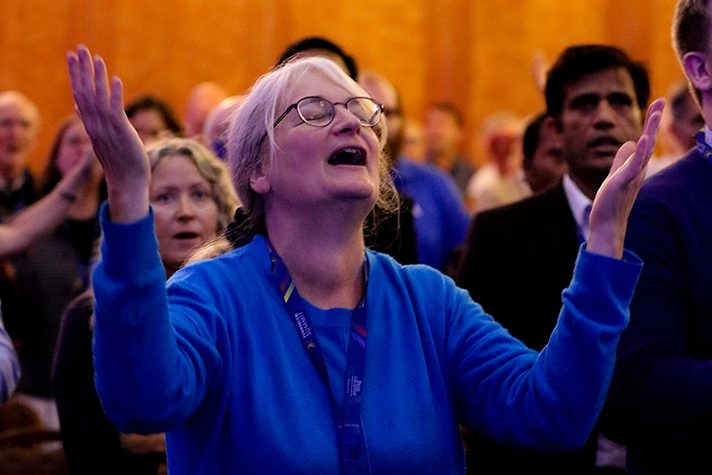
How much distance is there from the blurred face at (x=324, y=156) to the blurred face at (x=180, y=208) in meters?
1.04

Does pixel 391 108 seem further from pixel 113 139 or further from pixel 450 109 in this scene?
pixel 450 109

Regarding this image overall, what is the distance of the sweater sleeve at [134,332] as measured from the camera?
1.81m

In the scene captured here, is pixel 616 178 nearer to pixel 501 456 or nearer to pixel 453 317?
pixel 453 317

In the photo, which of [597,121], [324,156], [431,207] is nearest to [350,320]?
[324,156]

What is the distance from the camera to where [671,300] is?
2316 millimetres

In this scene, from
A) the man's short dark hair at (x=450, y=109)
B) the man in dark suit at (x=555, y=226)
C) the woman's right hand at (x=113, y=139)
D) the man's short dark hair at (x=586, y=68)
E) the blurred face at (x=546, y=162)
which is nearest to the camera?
the woman's right hand at (x=113, y=139)

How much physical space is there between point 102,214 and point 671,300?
3.53ft

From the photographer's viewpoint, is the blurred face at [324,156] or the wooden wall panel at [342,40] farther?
the wooden wall panel at [342,40]

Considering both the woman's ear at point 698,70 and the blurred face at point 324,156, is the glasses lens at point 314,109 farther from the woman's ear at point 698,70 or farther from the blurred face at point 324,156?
the woman's ear at point 698,70

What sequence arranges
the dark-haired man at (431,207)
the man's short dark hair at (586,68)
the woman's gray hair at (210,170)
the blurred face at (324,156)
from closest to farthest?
the blurred face at (324,156)
the woman's gray hair at (210,170)
the man's short dark hair at (586,68)
the dark-haired man at (431,207)

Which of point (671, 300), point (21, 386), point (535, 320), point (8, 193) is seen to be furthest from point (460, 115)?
point (671, 300)

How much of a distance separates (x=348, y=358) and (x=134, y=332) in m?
0.46

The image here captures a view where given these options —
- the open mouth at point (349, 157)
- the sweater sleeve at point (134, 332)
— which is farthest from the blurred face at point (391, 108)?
the sweater sleeve at point (134, 332)

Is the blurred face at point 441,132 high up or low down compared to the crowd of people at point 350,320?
down
